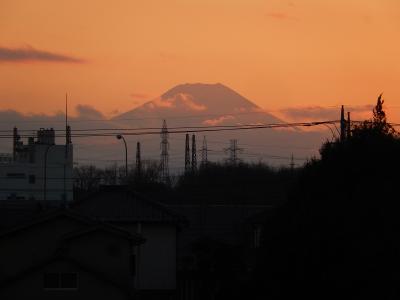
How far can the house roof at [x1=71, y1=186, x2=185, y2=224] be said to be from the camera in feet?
127

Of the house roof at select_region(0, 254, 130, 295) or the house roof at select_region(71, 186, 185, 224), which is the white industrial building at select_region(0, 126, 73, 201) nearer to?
the house roof at select_region(71, 186, 185, 224)

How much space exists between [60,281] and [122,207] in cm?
881

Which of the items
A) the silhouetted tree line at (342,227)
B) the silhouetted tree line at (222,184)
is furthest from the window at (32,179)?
the silhouetted tree line at (342,227)

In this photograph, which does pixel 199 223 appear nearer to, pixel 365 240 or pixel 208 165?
pixel 365 240

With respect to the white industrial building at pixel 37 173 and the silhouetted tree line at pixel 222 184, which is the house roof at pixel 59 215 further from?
the white industrial building at pixel 37 173

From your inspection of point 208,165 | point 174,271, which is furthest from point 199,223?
point 208,165

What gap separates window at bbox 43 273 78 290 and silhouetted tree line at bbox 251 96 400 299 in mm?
9988

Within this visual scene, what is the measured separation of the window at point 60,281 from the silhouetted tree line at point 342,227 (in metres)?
9.99

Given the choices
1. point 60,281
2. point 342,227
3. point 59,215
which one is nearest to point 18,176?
point 59,215

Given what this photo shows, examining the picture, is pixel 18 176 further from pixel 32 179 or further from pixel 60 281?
pixel 60 281

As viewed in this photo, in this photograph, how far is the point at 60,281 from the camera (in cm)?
3081

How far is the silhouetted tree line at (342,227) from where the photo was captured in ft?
59.8

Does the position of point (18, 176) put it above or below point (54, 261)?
below

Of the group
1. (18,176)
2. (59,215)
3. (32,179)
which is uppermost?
(59,215)
